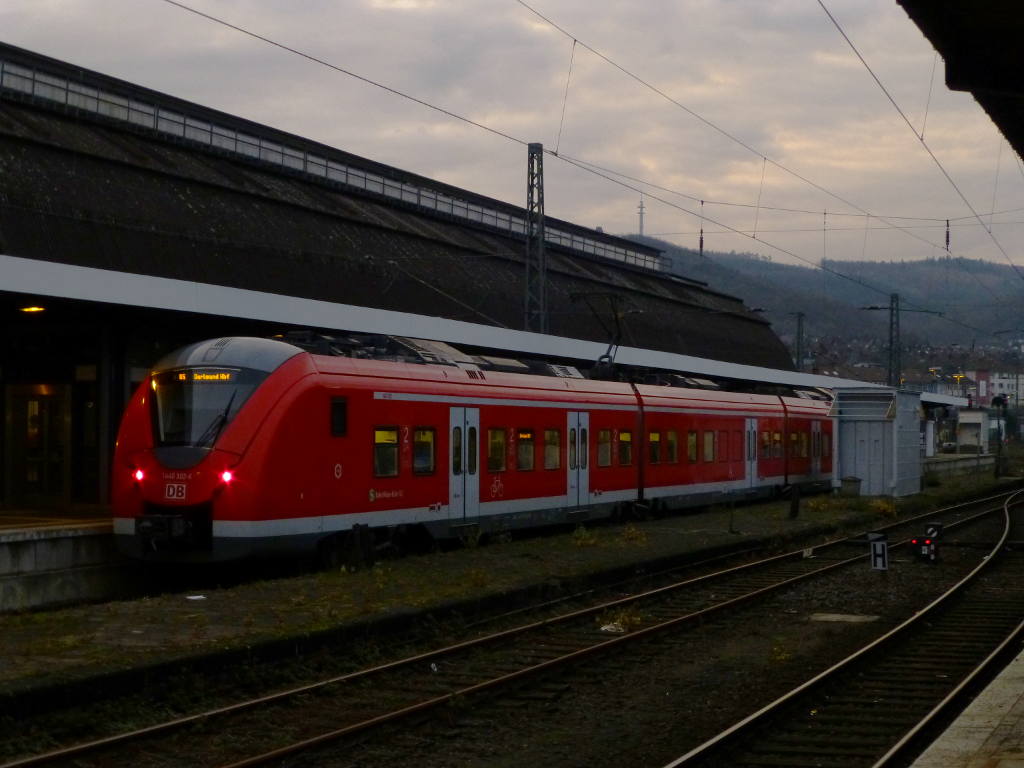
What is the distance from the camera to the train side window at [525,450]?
22.3m

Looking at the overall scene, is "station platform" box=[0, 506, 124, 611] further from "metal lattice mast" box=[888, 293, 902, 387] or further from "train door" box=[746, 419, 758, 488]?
"metal lattice mast" box=[888, 293, 902, 387]

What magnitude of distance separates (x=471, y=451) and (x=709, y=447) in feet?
39.0

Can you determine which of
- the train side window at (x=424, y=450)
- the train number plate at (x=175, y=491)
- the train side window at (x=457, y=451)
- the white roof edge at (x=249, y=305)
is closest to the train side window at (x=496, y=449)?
the train side window at (x=457, y=451)

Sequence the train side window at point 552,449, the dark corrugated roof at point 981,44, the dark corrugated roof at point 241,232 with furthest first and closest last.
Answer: the dark corrugated roof at point 241,232, the train side window at point 552,449, the dark corrugated roof at point 981,44

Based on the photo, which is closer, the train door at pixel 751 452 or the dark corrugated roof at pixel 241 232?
the dark corrugated roof at pixel 241 232

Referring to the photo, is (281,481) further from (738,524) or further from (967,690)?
(738,524)

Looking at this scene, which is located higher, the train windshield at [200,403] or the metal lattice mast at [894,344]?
Answer: the metal lattice mast at [894,344]

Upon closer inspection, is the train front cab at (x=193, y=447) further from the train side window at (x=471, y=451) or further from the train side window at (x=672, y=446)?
the train side window at (x=672, y=446)

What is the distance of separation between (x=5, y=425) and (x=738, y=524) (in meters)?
14.7

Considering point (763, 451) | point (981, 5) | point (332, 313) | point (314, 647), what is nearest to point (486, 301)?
point (763, 451)

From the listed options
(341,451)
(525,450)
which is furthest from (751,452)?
(341,451)

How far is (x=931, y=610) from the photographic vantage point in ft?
52.7

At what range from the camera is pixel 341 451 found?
1731 centimetres

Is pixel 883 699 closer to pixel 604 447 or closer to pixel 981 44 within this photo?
pixel 981 44
